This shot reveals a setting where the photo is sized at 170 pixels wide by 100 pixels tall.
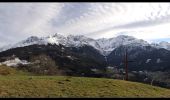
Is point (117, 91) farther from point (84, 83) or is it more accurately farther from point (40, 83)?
point (40, 83)

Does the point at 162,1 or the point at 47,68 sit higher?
the point at 162,1

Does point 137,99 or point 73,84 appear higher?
point 137,99

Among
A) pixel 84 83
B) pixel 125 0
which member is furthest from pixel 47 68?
pixel 125 0

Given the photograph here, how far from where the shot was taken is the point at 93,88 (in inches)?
1507

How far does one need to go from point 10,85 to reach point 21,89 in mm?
1845

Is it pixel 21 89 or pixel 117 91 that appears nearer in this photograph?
pixel 21 89

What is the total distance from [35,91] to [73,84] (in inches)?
326

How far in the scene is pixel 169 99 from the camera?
140 inches

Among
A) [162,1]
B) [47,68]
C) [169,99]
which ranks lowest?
[47,68]

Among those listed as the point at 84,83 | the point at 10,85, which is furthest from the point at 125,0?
the point at 84,83

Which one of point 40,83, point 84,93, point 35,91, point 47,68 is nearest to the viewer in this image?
point 35,91

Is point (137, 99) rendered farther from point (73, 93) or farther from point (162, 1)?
point (73, 93)

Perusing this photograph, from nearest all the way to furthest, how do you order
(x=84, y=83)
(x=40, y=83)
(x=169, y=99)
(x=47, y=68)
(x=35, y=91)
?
(x=169, y=99) < (x=35, y=91) < (x=40, y=83) < (x=84, y=83) < (x=47, y=68)

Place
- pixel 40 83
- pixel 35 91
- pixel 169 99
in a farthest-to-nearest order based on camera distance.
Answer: pixel 40 83
pixel 35 91
pixel 169 99
